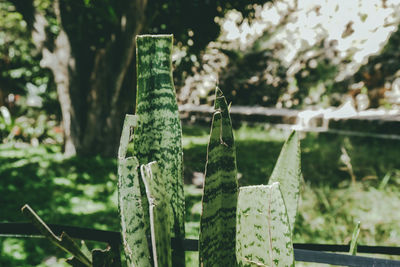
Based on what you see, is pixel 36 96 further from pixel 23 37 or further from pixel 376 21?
pixel 376 21

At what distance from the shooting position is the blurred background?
261 centimetres

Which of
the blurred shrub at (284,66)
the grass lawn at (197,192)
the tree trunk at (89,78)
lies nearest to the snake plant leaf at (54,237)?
the grass lawn at (197,192)

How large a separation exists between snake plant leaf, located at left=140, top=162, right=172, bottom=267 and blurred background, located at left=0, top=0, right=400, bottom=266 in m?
0.35

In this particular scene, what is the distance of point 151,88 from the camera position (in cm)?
46

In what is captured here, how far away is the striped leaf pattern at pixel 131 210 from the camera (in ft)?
1.22

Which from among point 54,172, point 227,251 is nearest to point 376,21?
point 54,172

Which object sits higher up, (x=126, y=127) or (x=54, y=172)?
(x=126, y=127)

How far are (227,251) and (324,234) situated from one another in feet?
6.75

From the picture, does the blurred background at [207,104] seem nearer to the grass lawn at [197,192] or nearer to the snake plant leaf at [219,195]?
the grass lawn at [197,192]

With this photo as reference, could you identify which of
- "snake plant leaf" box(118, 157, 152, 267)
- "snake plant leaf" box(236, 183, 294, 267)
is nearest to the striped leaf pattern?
"snake plant leaf" box(118, 157, 152, 267)

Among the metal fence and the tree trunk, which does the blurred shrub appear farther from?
the metal fence

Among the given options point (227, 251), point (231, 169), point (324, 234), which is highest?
point (231, 169)

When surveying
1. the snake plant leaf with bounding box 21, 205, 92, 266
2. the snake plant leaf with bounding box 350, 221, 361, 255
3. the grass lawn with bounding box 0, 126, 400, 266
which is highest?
the snake plant leaf with bounding box 21, 205, 92, 266

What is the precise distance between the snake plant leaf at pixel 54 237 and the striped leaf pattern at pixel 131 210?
6 cm
